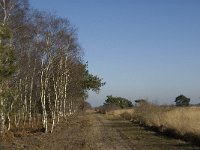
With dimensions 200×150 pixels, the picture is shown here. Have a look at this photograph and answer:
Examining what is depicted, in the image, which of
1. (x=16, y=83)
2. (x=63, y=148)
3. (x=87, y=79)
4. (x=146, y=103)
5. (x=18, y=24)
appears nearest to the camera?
(x=63, y=148)

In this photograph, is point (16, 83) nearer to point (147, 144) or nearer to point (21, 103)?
point (21, 103)

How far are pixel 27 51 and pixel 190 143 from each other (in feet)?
70.0

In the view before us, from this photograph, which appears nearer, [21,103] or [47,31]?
[47,31]

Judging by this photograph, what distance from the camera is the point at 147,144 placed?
24.3 meters

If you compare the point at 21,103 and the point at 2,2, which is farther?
the point at 21,103

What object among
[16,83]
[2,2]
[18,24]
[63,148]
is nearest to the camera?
[63,148]

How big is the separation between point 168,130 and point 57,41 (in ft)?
39.6

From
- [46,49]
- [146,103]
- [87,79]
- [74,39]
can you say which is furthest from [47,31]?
[87,79]

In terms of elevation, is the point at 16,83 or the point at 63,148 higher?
the point at 16,83

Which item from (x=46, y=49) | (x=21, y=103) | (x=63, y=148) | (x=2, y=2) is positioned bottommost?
(x=63, y=148)

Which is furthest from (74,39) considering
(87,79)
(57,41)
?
(87,79)

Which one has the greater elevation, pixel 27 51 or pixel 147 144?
pixel 27 51

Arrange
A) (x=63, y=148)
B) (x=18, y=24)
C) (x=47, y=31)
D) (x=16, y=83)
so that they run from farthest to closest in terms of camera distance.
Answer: (x=16, y=83) < (x=47, y=31) < (x=18, y=24) < (x=63, y=148)

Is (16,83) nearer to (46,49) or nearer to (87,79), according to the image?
(46,49)
